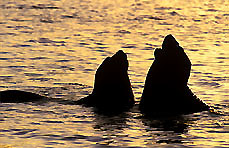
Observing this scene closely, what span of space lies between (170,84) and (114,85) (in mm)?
1261

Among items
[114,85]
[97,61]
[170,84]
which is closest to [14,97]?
[114,85]

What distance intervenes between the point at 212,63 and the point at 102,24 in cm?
1117

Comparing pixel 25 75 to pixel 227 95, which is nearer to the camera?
pixel 227 95

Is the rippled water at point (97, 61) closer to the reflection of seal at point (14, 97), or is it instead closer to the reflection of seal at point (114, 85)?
the reflection of seal at point (14, 97)

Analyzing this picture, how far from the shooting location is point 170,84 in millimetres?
17422

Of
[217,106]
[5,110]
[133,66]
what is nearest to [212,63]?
[133,66]

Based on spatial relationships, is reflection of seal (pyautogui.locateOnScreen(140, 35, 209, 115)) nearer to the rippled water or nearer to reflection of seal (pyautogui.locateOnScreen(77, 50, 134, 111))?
the rippled water

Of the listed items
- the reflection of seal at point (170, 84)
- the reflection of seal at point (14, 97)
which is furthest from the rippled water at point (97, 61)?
the reflection of seal at point (170, 84)

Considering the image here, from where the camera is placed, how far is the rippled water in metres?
15.8

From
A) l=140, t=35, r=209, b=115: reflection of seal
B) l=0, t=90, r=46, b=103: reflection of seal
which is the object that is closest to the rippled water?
l=0, t=90, r=46, b=103: reflection of seal

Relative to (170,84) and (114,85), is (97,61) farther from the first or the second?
(170,84)

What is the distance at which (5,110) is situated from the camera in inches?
698

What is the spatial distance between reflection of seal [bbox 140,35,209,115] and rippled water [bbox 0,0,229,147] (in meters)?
0.41

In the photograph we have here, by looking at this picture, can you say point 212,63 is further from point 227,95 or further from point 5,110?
point 5,110
